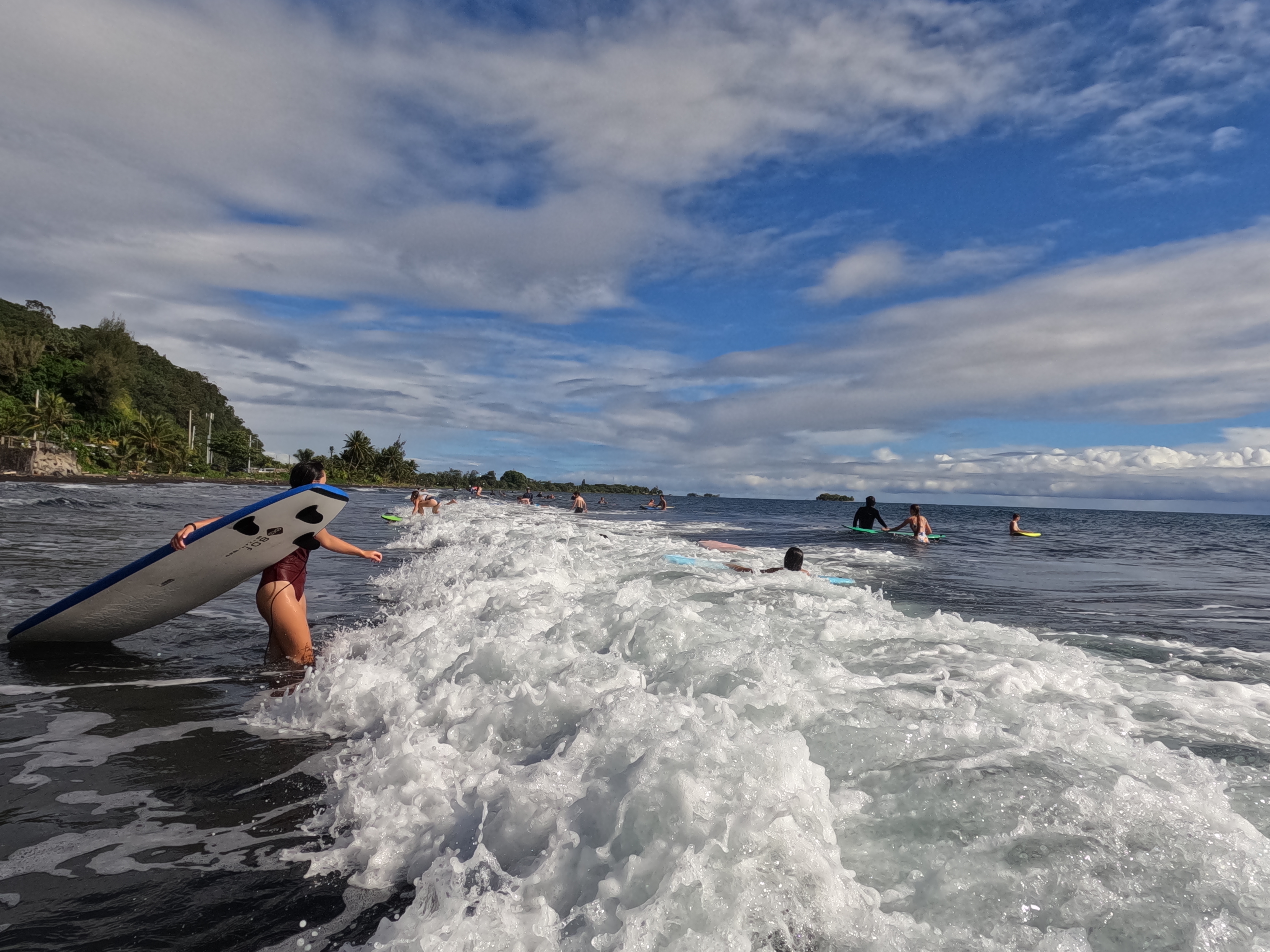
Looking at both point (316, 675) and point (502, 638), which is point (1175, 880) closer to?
point (502, 638)

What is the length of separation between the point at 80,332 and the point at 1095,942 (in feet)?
352

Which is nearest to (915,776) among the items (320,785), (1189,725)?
(1189,725)

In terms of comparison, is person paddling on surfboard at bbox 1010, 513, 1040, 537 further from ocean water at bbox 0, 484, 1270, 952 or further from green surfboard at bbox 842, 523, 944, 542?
ocean water at bbox 0, 484, 1270, 952

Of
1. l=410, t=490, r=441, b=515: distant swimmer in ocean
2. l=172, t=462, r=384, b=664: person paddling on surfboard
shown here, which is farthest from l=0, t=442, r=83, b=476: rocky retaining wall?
l=172, t=462, r=384, b=664: person paddling on surfboard

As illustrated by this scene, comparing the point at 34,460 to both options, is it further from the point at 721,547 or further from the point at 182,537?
the point at 182,537

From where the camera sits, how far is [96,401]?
6762 cm

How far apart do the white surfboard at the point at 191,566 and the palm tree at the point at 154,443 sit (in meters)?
63.3

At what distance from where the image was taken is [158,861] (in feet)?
9.44

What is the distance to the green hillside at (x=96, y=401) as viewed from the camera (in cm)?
5378

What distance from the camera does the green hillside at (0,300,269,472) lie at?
176ft

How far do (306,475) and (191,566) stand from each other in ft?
4.31

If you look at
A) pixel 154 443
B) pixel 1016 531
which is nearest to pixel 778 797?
pixel 1016 531

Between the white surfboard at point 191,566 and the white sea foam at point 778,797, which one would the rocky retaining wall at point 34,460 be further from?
the white sea foam at point 778,797

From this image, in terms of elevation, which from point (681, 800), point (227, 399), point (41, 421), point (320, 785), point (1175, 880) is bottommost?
point (320, 785)
